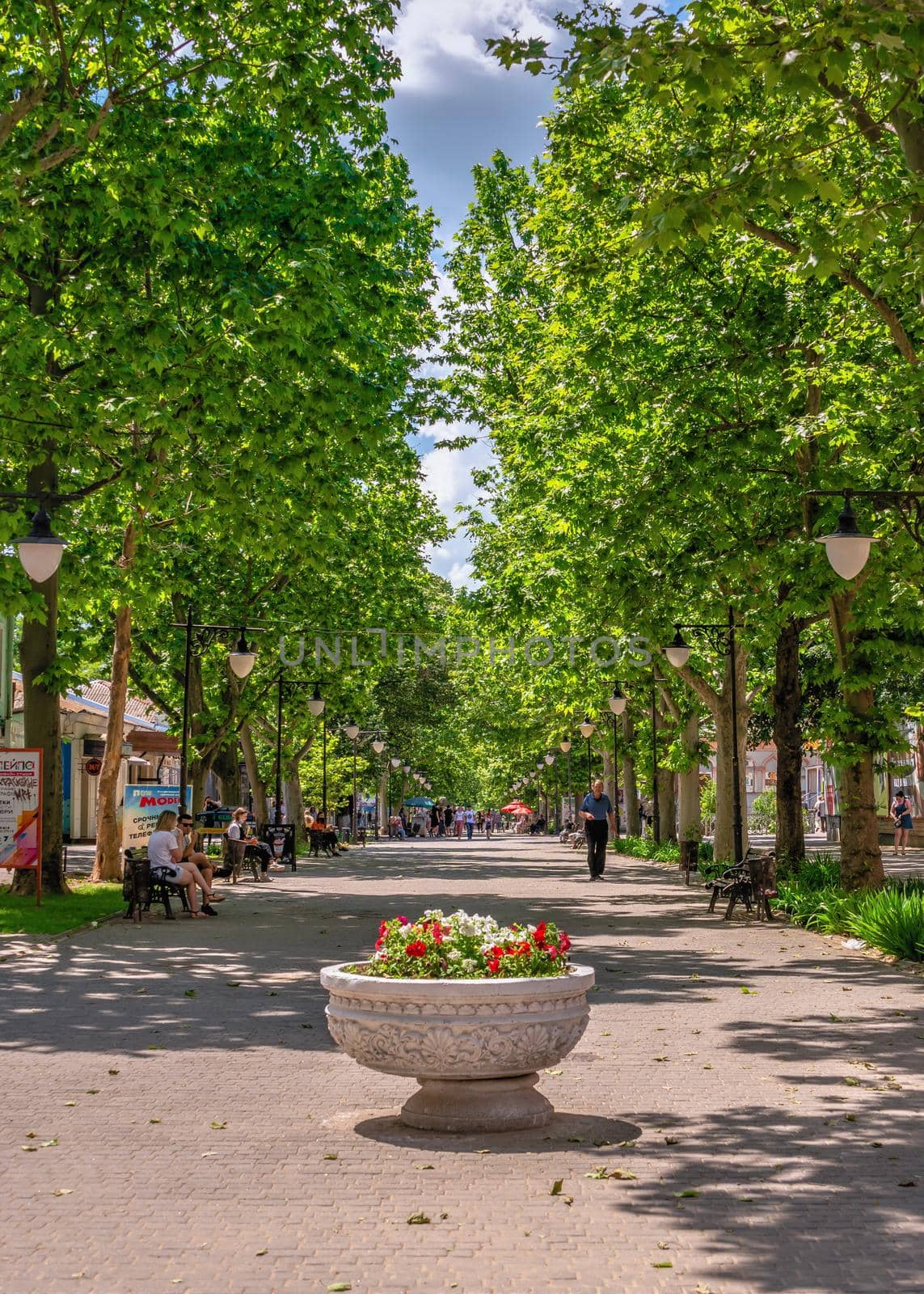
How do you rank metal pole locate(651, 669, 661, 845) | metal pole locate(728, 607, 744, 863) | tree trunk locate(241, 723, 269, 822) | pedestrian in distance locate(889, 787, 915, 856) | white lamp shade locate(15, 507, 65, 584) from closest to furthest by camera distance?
1. white lamp shade locate(15, 507, 65, 584)
2. metal pole locate(728, 607, 744, 863)
3. metal pole locate(651, 669, 661, 845)
4. pedestrian in distance locate(889, 787, 915, 856)
5. tree trunk locate(241, 723, 269, 822)

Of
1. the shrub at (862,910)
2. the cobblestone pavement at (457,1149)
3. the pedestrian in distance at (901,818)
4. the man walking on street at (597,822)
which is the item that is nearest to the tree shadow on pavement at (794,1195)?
the cobblestone pavement at (457,1149)

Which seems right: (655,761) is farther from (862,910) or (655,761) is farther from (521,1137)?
(521,1137)

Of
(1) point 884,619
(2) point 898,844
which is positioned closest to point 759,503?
(1) point 884,619

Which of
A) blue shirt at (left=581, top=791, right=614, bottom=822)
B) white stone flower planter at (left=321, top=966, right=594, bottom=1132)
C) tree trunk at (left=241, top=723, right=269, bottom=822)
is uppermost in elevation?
tree trunk at (left=241, top=723, right=269, bottom=822)

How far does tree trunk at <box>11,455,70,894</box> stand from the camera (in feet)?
66.3

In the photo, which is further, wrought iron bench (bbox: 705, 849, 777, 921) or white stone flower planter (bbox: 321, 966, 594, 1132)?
wrought iron bench (bbox: 705, 849, 777, 921)

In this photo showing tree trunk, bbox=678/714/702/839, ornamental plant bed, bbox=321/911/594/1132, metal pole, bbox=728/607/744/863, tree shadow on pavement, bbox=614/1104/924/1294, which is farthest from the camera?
tree trunk, bbox=678/714/702/839

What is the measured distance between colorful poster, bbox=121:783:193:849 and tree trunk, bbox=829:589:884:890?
528 inches

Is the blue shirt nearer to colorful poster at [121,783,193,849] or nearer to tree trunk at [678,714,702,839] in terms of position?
tree trunk at [678,714,702,839]

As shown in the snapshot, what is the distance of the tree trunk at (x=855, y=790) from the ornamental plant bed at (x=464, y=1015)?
11034 mm

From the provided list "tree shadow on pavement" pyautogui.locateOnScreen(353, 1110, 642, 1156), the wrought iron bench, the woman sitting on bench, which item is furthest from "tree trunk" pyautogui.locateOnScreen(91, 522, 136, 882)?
"tree shadow on pavement" pyautogui.locateOnScreen(353, 1110, 642, 1156)

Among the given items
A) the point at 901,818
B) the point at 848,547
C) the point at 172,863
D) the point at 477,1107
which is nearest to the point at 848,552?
the point at 848,547

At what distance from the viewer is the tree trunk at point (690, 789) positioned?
30969 mm

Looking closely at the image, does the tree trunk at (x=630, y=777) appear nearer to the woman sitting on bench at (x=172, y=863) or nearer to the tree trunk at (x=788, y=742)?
the tree trunk at (x=788, y=742)
